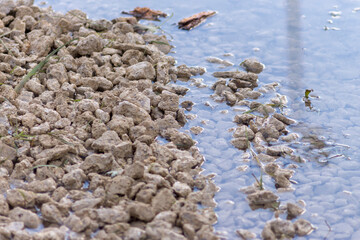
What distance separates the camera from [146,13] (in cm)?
418

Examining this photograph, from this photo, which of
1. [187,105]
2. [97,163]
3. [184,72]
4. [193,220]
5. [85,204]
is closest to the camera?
[193,220]

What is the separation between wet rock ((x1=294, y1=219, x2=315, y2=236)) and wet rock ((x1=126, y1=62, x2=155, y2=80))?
1.46 meters

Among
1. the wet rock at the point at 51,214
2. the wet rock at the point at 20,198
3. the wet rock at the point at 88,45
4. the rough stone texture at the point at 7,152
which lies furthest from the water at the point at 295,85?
the rough stone texture at the point at 7,152

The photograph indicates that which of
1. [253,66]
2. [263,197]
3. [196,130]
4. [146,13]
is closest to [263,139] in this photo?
[196,130]

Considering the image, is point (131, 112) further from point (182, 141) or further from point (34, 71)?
point (34, 71)

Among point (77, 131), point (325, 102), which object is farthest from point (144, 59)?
point (325, 102)

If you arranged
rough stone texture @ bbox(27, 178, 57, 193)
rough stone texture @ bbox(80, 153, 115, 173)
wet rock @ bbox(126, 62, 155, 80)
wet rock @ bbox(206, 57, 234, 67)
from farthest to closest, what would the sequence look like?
wet rock @ bbox(206, 57, 234, 67), wet rock @ bbox(126, 62, 155, 80), rough stone texture @ bbox(80, 153, 115, 173), rough stone texture @ bbox(27, 178, 57, 193)

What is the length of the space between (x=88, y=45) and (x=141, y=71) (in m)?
0.45

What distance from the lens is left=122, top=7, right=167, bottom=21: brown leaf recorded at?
4.16 meters

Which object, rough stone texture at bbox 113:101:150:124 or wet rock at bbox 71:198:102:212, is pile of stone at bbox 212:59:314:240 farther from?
wet rock at bbox 71:198:102:212

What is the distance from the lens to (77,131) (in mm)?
2707

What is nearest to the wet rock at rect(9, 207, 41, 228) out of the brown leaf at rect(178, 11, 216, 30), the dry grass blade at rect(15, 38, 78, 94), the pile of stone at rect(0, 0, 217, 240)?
the pile of stone at rect(0, 0, 217, 240)

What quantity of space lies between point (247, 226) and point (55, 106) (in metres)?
1.32

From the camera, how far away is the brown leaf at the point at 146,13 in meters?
4.16
